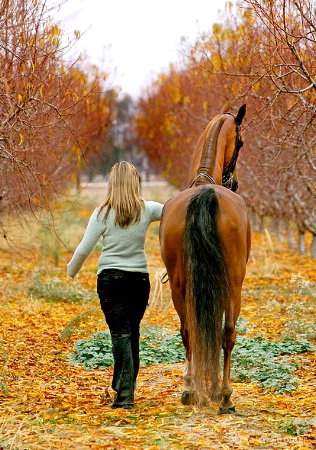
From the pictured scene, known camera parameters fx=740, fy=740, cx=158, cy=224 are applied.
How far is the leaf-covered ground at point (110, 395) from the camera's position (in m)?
Answer: 4.39

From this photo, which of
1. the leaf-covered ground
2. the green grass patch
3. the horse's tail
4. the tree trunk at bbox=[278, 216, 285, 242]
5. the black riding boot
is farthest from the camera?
the tree trunk at bbox=[278, 216, 285, 242]

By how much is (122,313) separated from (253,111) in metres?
5.44

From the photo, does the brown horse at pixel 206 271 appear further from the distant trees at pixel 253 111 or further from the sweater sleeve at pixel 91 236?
the distant trees at pixel 253 111

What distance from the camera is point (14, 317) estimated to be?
923 cm

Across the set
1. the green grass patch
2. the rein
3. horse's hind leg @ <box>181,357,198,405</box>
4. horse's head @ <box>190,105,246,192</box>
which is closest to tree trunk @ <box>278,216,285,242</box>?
the green grass patch

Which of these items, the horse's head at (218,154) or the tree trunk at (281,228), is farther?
the tree trunk at (281,228)

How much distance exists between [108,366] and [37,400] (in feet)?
4.96

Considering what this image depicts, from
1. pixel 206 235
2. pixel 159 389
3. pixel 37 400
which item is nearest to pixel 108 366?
pixel 159 389

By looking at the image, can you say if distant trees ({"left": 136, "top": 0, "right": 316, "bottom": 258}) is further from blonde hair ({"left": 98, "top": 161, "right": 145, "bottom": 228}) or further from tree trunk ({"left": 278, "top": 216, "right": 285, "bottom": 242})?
blonde hair ({"left": 98, "top": 161, "right": 145, "bottom": 228})

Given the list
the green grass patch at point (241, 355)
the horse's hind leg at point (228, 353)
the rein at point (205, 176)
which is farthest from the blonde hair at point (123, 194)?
the green grass patch at point (241, 355)

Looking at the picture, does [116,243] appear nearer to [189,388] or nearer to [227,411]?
[189,388]

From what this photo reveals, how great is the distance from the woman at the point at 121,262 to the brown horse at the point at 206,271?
9.4 inches

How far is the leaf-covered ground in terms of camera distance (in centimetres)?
439

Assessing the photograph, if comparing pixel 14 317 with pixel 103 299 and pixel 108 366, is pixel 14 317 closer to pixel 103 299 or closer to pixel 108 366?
pixel 108 366
